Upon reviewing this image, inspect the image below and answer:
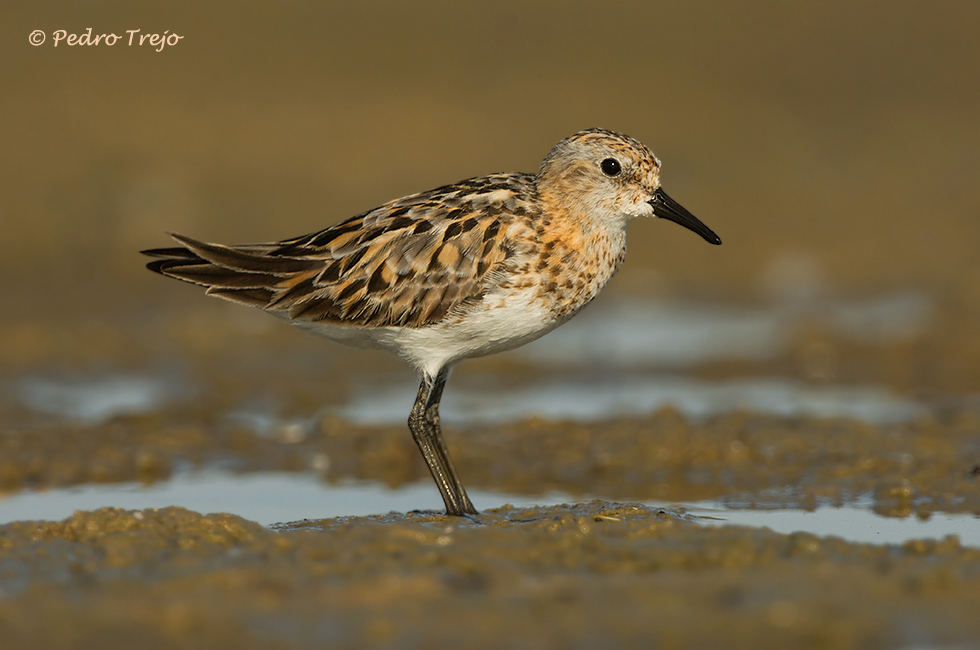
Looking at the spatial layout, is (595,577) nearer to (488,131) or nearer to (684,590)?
(684,590)

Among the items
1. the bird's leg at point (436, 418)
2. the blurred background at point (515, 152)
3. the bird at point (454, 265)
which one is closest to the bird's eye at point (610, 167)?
the bird at point (454, 265)

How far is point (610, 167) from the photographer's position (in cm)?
907

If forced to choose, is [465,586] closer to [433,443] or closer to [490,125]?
[433,443]

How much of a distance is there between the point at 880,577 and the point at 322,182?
15.7 meters

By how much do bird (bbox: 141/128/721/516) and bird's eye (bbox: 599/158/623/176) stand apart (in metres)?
0.01

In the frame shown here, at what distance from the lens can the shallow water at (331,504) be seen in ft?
28.1

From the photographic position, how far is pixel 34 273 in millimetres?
16891

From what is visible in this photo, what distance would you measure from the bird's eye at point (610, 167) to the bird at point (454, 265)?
0.01 metres

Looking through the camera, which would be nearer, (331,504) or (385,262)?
(385,262)

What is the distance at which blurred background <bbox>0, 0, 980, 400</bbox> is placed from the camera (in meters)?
14.9

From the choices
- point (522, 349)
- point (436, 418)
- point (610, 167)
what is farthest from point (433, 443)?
point (522, 349)

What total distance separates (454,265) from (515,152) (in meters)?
13.4

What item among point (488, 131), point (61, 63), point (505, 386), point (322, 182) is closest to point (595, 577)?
point (505, 386)

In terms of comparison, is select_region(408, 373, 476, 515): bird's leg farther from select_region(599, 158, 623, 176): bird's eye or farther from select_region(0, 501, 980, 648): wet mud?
select_region(599, 158, 623, 176): bird's eye
